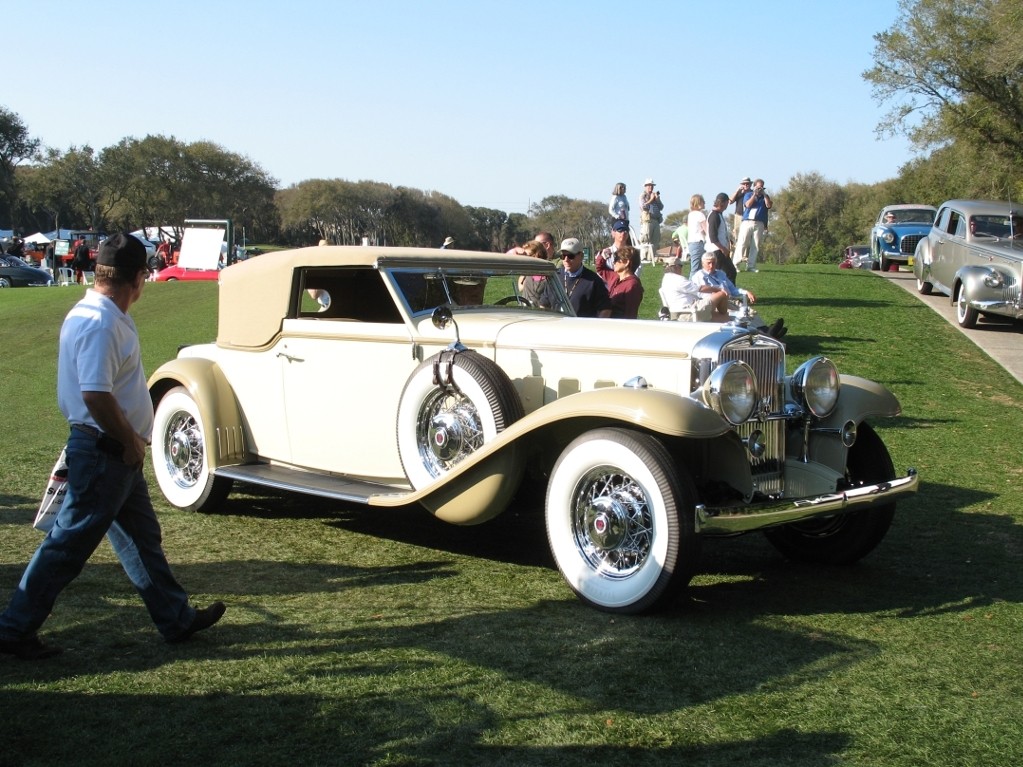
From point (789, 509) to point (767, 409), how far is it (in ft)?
2.89

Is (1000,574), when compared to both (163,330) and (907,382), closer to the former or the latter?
(907,382)

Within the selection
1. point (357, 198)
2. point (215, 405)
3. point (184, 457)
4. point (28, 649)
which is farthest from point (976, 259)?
point (357, 198)

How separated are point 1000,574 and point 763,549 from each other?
133 cm

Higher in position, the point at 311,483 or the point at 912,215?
the point at 912,215

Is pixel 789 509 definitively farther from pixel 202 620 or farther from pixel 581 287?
pixel 581 287

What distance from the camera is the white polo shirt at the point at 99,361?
13.4ft

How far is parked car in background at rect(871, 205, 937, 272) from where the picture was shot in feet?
83.3

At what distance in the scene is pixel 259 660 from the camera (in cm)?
423

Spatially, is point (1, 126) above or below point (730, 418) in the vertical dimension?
above

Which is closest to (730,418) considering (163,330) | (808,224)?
(163,330)

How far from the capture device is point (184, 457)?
7262 mm

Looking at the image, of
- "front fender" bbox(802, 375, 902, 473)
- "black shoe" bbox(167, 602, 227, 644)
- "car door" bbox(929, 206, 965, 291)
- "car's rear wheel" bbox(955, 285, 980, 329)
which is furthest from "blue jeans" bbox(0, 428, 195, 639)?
"car door" bbox(929, 206, 965, 291)

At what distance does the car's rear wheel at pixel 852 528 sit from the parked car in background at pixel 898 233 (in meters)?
20.5

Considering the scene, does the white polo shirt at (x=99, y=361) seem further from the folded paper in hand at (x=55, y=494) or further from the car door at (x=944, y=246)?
the car door at (x=944, y=246)
